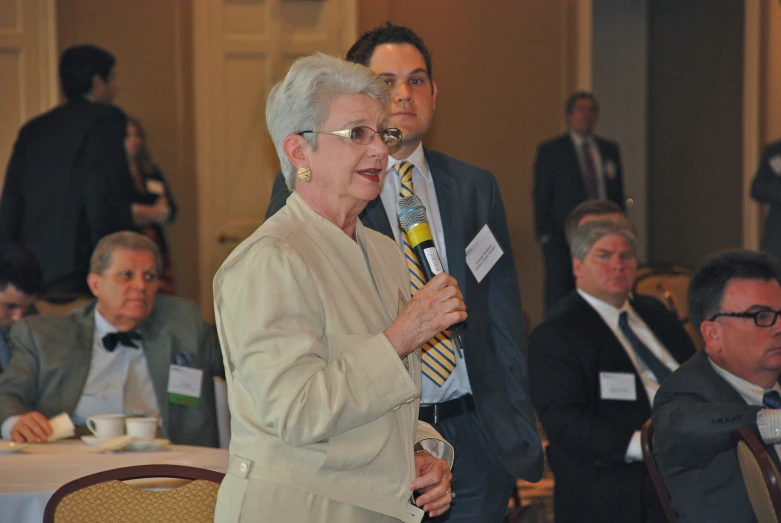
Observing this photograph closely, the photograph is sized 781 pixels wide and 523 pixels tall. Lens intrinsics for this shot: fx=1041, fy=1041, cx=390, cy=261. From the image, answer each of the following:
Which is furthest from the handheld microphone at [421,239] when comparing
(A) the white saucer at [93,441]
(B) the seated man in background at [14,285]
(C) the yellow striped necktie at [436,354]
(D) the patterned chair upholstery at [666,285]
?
(D) the patterned chair upholstery at [666,285]

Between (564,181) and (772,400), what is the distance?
5.60 metres

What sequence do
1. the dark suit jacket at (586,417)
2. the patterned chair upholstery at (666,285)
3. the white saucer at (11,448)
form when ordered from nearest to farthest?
the white saucer at (11,448), the dark suit jacket at (586,417), the patterned chair upholstery at (666,285)

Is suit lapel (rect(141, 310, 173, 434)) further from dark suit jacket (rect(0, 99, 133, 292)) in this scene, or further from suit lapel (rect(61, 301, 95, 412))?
dark suit jacket (rect(0, 99, 133, 292))

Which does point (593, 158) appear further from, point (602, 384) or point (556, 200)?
point (602, 384)

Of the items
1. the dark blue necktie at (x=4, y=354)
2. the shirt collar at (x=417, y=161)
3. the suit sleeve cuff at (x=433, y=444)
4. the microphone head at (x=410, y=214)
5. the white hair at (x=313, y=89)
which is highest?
the white hair at (x=313, y=89)

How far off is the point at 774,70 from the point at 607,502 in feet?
19.0

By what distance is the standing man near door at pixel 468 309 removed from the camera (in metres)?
2.60

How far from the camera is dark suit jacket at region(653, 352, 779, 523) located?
9.26ft

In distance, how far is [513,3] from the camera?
8.99 meters

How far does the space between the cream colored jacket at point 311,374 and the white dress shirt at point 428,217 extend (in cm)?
71

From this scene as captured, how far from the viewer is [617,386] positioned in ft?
12.7

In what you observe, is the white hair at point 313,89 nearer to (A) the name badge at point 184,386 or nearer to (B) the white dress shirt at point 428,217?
(B) the white dress shirt at point 428,217

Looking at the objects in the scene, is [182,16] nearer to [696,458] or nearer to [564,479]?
[564,479]

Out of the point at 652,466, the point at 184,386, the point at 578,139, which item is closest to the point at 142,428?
the point at 184,386
